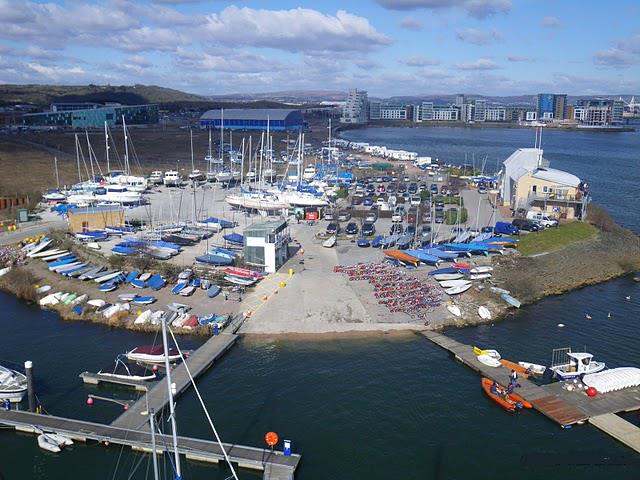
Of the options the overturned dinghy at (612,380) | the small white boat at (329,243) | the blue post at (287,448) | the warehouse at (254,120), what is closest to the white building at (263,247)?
the small white boat at (329,243)

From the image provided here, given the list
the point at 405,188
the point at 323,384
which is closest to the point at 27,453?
the point at 323,384

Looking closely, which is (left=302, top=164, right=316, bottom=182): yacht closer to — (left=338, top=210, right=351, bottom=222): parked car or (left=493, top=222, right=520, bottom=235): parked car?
(left=338, top=210, right=351, bottom=222): parked car

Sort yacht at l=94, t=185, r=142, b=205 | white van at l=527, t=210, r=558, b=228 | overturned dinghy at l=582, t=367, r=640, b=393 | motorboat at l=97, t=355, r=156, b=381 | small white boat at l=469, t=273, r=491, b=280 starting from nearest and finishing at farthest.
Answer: overturned dinghy at l=582, t=367, r=640, b=393
motorboat at l=97, t=355, r=156, b=381
small white boat at l=469, t=273, r=491, b=280
white van at l=527, t=210, r=558, b=228
yacht at l=94, t=185, r=142, b=205

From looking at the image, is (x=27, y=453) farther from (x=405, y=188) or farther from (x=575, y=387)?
(x=405, y=188)

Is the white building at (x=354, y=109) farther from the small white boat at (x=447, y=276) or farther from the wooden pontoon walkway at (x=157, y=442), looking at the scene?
the wooden pontoon walkway at (x=157, y=442)

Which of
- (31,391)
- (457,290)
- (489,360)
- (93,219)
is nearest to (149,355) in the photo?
(31,391)

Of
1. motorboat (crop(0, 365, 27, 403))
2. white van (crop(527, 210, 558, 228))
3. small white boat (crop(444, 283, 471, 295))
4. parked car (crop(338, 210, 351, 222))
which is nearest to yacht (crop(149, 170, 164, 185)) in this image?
parked car (crop(338, 210, 351, 222))

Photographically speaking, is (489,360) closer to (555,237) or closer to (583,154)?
(555,237)
